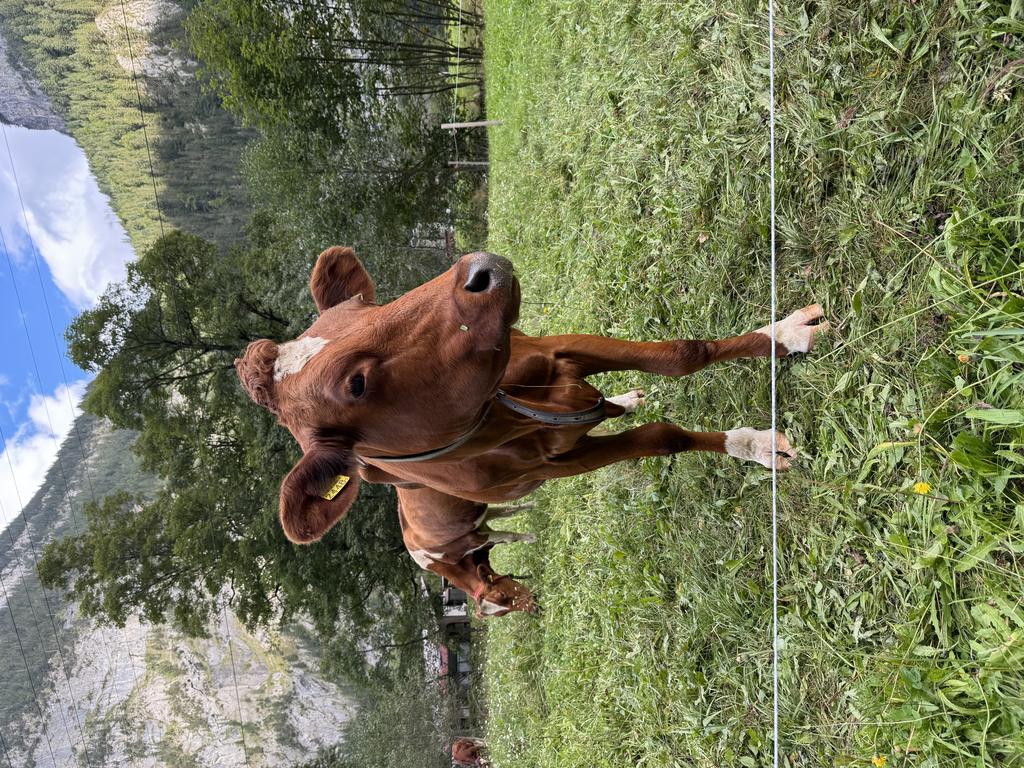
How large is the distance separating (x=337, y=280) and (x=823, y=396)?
272 centimetres

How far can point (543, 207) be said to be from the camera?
9.19 metres

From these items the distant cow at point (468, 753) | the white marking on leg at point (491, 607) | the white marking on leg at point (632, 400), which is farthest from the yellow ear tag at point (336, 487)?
the distant cow at point (468, 753)

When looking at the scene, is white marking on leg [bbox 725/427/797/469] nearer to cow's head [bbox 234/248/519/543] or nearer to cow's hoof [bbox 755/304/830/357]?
cow's hoof [bbox 755/304/830/357]

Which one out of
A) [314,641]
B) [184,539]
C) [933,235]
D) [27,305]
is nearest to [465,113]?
[27,305]

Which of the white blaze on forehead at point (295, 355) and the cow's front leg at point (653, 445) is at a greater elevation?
the white blaze on forehead at point (295, 355)

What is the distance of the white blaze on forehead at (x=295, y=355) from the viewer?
305 cm

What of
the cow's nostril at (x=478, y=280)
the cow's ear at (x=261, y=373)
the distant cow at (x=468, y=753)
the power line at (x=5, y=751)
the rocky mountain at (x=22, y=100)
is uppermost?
the rocky mountain at (x=22, y=100)

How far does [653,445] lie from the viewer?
3.89 m

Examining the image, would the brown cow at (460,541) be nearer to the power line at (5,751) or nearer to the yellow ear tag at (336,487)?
the yellow ear tag at (336,487)

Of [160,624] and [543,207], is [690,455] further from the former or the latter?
[160,624]

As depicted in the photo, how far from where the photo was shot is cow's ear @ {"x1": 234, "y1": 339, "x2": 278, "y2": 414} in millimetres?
3127

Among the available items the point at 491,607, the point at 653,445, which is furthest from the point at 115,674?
the point at 653,445

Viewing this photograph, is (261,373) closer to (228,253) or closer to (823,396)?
(823,396)

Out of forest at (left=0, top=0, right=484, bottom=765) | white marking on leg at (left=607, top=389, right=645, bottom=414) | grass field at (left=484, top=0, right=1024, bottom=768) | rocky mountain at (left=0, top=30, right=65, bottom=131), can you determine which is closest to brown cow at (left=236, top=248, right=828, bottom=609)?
grass field at (left=484, top=0, right=1024, bottom=768)
